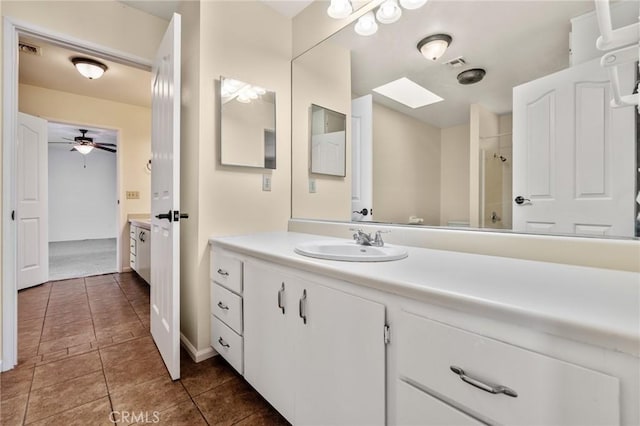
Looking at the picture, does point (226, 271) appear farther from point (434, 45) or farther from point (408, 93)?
point (434, 45)

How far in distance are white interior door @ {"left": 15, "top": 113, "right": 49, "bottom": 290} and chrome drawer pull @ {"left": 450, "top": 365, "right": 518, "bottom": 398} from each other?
4.41 meters

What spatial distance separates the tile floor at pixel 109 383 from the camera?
135 cm

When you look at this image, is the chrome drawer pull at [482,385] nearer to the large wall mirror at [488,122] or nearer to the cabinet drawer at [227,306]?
the large wall mirror at [488,122]

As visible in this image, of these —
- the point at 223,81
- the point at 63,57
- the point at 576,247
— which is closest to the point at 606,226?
the point at 576,247

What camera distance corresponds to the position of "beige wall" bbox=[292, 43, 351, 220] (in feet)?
6.40

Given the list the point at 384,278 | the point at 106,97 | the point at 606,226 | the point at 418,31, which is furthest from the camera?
the point at 106,97

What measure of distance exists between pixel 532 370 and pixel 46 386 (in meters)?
2.24

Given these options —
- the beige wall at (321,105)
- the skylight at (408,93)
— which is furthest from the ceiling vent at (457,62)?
the beige wall at (321,105)

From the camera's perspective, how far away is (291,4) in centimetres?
209

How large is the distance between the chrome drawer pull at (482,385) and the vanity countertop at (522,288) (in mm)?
143

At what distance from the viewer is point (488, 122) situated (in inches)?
49.0

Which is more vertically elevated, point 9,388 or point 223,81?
point 223,81

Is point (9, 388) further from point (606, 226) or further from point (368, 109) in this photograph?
point (606, 226)

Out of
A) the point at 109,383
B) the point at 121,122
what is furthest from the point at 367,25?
the point at 121,122
